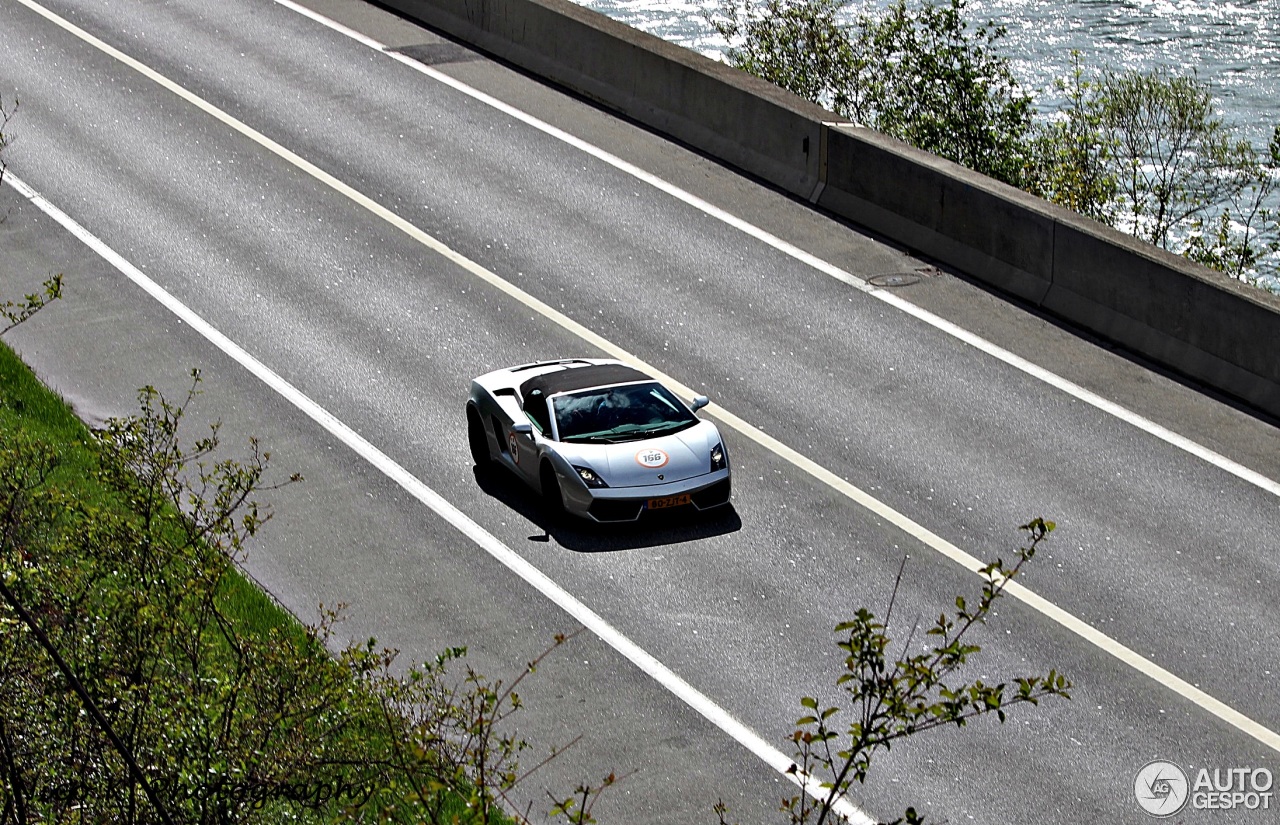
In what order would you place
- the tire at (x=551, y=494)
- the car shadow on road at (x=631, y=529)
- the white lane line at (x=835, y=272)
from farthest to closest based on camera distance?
→ the white lane line at (x=835, y=272)
the tire at (x=551, y=494)
the car shadow on road at (x=631, y=529)

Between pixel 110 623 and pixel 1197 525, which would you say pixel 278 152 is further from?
pixel 110 623

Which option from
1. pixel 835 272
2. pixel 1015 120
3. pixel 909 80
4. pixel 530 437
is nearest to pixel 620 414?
pixel 530 437

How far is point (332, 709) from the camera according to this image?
7859mm

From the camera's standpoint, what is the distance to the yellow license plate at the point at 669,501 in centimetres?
1455

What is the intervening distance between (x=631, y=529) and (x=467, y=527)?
4.67 feet

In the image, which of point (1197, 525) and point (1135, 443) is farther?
point (1135, 443)

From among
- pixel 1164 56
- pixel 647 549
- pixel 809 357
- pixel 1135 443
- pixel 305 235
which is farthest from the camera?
pixel 1164 56

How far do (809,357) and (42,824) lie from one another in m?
12.4

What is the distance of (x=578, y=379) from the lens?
15.5 m

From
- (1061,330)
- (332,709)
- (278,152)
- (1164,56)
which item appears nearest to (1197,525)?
(1061,330)

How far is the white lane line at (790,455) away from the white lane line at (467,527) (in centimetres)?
294

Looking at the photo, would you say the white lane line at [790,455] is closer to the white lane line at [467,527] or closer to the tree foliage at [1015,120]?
the white lane line at [467,527]

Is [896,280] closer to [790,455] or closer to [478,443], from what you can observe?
[790,455]

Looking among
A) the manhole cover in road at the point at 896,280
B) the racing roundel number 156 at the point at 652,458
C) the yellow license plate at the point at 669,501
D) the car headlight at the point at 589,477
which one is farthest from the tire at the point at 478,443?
the manhole cover in road at the point at 896,280
